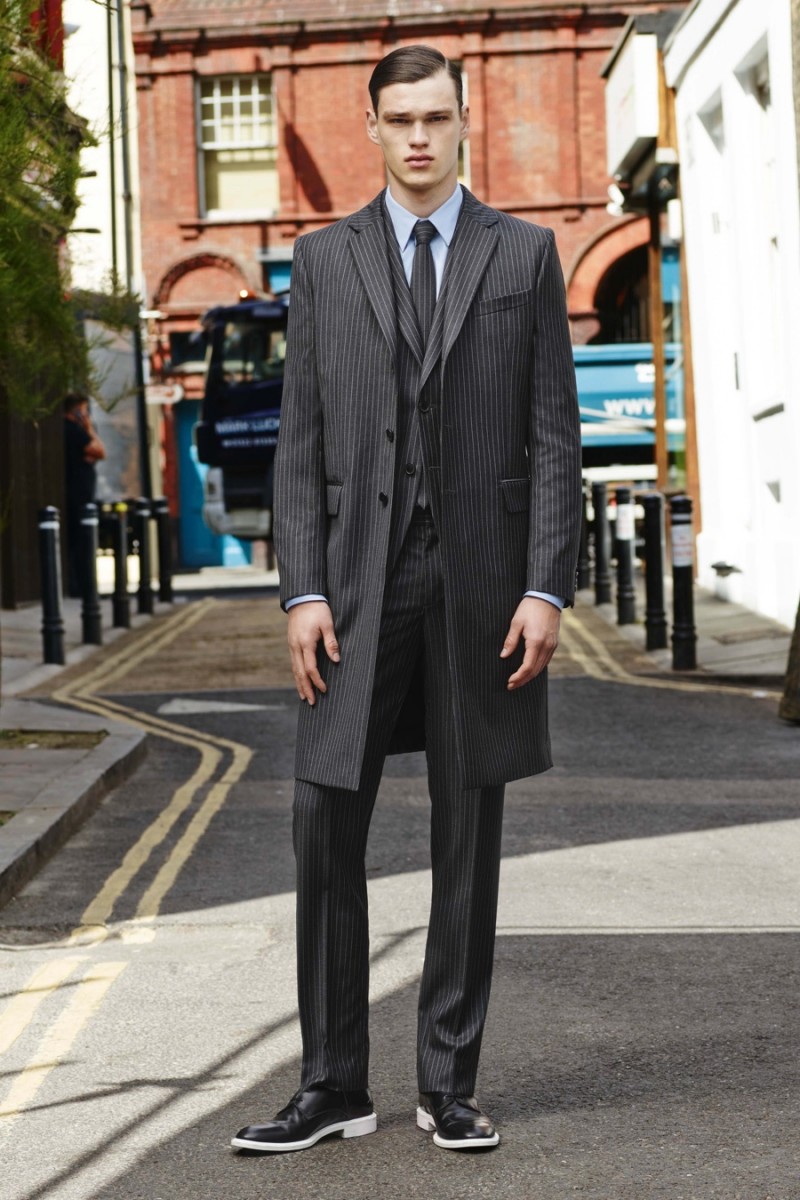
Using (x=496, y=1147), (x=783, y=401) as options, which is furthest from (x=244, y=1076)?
(x=783, y=401)

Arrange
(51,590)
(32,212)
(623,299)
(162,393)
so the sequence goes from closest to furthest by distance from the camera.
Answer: (32,212) → (51,590) → (162,393) → (623,299)

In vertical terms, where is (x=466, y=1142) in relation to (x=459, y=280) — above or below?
below

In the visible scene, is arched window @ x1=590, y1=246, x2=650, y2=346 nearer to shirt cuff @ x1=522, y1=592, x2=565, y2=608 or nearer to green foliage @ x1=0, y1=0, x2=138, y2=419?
green foliage @ x1=0, y1=0, x2=138, y2=419

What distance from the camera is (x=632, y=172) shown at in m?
21.7

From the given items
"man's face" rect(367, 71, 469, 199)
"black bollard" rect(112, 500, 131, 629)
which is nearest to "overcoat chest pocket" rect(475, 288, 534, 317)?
"man's face" rect(367, 71, 469, 199)

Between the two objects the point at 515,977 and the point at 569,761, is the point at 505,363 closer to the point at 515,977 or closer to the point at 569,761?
the point at 515,977

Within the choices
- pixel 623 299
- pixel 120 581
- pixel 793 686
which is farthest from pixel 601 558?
pixel 623 299

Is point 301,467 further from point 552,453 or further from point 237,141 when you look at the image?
point 237,141

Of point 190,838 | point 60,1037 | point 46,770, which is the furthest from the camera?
point 46,770

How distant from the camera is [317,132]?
1246 inches

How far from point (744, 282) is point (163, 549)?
7.73m

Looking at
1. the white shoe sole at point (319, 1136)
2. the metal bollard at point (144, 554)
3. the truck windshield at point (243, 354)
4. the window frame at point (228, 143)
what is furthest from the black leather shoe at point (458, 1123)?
the window frame at point (228, 143)

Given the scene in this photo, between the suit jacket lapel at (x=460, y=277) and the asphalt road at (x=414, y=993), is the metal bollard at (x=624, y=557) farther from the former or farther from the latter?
the suit jacket lapel at (x=460, y=277)

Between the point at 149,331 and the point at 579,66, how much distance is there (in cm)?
825
